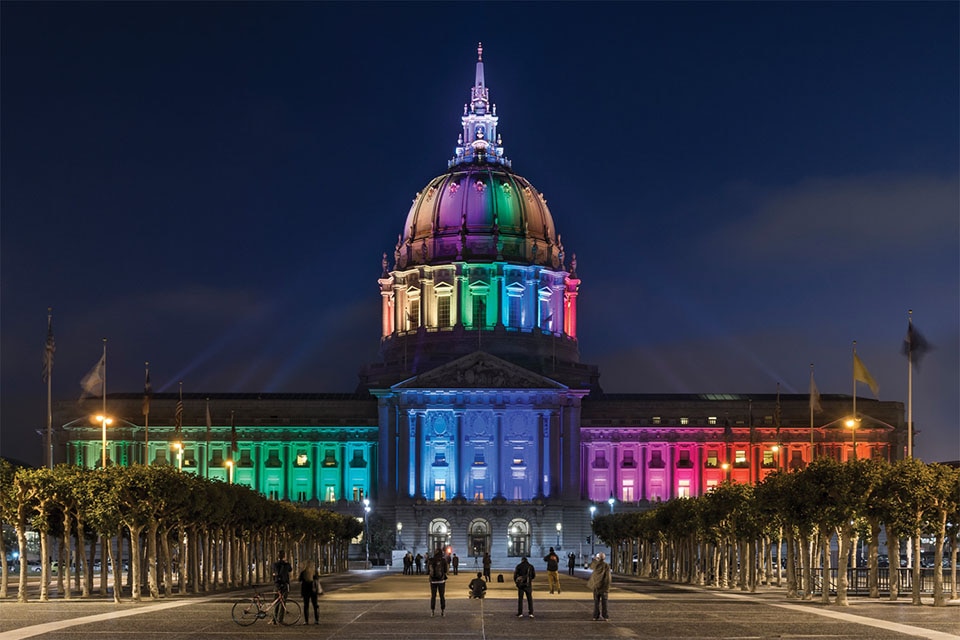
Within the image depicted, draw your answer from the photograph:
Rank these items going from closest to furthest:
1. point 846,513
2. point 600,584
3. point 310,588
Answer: point 310,588 → point 600,584 → point 846,513

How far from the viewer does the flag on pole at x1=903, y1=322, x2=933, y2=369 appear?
9069cm

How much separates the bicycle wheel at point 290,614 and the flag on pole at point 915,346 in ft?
135

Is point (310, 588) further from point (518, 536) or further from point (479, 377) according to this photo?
point (479, 377)

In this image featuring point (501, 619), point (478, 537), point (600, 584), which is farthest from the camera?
point (478, 537)

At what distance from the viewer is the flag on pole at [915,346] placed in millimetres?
90688

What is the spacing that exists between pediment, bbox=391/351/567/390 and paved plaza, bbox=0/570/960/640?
11288 cm

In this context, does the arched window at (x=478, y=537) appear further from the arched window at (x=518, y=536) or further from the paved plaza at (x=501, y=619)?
the paved plaza at (x=501, y=619)

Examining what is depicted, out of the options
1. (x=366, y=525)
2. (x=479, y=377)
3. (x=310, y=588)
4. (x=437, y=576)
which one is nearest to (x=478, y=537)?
(x=366, y=525)

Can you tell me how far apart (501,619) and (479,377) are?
136 meters

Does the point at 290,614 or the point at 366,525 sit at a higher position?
the point at 290,614

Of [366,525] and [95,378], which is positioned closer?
[95,378]

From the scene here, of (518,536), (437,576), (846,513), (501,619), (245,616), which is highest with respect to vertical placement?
(846,513)

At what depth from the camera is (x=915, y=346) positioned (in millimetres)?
90750

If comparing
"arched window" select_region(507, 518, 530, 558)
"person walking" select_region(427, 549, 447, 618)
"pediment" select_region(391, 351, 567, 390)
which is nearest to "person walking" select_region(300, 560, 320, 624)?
"person walking" select_region(427, 549, 447, 618)
